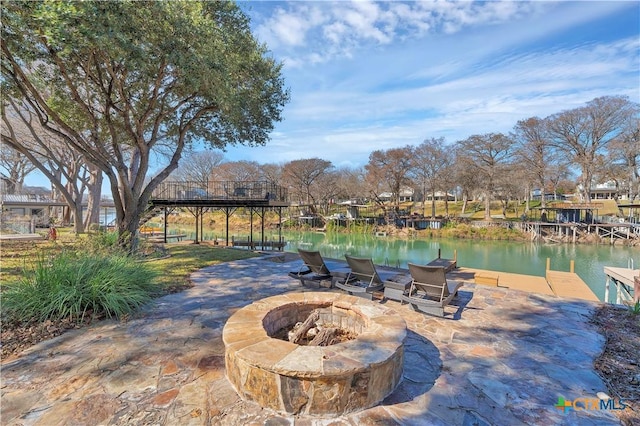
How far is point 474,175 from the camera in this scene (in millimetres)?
29141

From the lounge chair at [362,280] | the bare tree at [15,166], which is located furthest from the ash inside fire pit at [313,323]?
the bare tree at [15,166]

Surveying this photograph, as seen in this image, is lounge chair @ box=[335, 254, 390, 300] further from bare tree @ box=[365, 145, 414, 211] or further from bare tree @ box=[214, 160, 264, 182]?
bare tree @ box=[214, 160, 264, 182]

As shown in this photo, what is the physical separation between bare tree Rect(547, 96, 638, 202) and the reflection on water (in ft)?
27.5

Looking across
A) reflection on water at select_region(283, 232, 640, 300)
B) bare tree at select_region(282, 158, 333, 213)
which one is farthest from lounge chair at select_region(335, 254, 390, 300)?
bare tree at select_region(282, 158, 333, 213)

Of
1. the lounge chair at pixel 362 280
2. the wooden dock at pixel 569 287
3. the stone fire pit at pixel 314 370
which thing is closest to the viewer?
the stone fire pit at pixel 314 370

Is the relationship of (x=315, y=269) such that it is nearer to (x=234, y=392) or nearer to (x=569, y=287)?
(x=234, y=392)

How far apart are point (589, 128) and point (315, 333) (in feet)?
109

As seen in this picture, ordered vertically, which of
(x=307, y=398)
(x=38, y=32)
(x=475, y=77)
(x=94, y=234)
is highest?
(x=475, y=77)

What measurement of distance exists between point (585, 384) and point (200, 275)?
6.56 metres

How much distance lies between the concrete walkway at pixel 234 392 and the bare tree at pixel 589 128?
96.9 ft

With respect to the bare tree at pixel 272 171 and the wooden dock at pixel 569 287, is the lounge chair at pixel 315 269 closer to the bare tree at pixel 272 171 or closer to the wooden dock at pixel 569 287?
the wooden dock at pixel 569 287

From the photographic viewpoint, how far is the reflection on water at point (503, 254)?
15.6 meters

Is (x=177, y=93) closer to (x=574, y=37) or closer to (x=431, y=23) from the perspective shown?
(x=431, y=23)

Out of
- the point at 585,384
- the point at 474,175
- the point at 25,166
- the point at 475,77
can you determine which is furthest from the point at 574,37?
the point at 25,166
